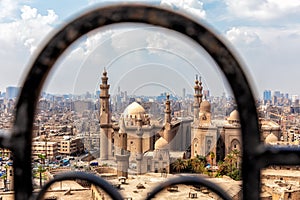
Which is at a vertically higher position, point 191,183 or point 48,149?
point 191,183

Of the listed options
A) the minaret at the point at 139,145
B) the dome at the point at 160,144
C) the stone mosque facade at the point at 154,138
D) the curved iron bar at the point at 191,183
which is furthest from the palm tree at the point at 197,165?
the curved iron bar at the point at 191,183

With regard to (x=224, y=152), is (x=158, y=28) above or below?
above

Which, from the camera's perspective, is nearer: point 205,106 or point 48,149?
point 205,106

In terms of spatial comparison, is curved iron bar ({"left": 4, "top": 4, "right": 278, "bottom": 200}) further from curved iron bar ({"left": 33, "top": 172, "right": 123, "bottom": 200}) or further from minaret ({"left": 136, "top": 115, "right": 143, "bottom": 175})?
minaret ({"left": 136, "top": 115, "right": 143, "bottom": 175})

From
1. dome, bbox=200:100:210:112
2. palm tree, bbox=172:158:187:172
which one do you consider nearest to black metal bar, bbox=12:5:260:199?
palm tree, bbox=172:158:187:172

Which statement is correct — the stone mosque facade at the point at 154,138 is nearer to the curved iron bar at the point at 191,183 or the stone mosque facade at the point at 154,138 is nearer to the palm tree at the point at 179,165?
the palm tree at the point at 179,165

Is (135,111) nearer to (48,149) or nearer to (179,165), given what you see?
(179,165)

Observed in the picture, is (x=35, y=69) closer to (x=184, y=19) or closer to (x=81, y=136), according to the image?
(x=184, y=19)

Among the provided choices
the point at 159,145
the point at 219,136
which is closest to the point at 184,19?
the point at 159,145

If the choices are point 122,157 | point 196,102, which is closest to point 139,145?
point 122,157
